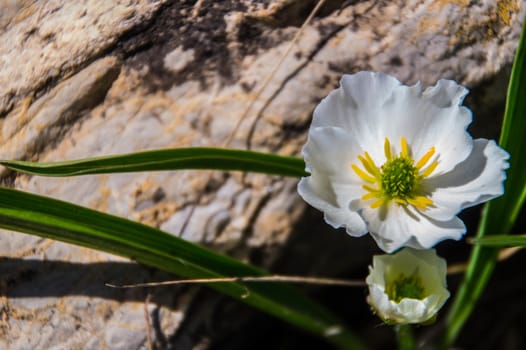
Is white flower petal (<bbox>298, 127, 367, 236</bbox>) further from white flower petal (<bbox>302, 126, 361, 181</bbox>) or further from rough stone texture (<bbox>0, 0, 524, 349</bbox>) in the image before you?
rough stone texture (<bbox>0, 0, 524, 349</bbox>)

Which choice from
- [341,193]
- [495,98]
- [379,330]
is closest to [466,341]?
[379,330]

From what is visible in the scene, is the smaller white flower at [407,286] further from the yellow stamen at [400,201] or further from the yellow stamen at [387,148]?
the yellow stamen at [387,148]

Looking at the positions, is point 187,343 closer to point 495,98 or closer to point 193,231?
point 193,231

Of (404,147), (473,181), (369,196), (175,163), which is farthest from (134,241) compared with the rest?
(473,181)

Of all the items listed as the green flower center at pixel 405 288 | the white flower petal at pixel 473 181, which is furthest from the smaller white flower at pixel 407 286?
the white flower petal at pixel 473 181

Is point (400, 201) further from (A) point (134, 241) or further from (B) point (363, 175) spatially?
(A) point (134, 241)

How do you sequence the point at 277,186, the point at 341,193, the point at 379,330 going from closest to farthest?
the point at 341,193, the point at 277,186, the point at 379,330

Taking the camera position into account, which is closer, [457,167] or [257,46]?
[457,167]
